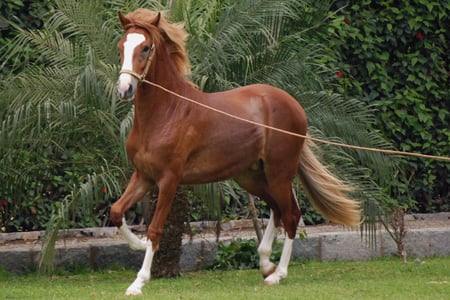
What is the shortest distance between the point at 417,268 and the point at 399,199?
7.82 feet

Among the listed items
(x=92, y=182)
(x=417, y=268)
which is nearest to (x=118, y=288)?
(x=92, y=182)

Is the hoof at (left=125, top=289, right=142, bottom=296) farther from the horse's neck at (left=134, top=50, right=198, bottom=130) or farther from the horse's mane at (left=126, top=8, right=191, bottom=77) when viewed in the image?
the horse's mane at (left=126, top=8, right=191, bottom=77)

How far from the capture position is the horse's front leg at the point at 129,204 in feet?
26.2

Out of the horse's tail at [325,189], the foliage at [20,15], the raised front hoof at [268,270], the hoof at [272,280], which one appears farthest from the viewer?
the foliage at [20,15]

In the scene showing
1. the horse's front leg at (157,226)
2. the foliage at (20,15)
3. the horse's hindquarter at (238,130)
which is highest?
the foliage at (20,15)

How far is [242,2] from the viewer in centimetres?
945

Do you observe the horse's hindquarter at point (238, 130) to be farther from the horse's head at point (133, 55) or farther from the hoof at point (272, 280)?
the hoof at point (272, 280)

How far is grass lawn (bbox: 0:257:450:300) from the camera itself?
7.84 metres

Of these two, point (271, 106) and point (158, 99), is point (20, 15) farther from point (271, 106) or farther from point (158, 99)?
point (271, 106)

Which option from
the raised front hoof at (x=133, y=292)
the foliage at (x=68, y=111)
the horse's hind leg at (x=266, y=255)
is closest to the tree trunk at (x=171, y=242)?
the foliage at (x=68, y=111)

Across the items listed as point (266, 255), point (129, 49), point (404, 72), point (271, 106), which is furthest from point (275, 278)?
point (404, 72)

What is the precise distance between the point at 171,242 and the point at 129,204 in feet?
4.74

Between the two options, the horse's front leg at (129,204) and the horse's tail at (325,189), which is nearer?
the horse's front leg at (129,204)

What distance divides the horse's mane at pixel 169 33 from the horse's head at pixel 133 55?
0.04 m
